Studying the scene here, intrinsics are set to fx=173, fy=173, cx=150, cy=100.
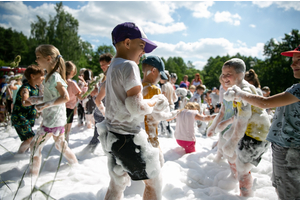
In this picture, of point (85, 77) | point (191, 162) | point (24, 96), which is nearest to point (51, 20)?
point (85, 77)

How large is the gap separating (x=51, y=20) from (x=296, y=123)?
110ft

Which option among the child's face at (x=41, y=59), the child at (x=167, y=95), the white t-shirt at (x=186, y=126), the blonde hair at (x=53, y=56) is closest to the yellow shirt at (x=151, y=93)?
the blonde hair at (x=53, y=56)

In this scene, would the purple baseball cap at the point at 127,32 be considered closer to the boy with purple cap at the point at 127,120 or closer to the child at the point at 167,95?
the boy with purple cap at the point at 127,120

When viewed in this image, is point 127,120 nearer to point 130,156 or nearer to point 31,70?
point 130,156

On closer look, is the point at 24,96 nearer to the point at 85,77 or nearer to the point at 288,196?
the point at 85,77

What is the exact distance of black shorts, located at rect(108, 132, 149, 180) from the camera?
145 cm

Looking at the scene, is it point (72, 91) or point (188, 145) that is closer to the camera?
point (188, 145)

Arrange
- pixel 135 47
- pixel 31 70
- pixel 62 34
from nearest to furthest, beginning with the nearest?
pixel 135 47, pixel 31 70, pixel 62 34

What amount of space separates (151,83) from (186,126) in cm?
172

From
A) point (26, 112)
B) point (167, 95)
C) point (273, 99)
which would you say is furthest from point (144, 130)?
point (167, 95)

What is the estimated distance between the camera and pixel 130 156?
4.74ft

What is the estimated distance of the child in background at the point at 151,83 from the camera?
7.74 ft

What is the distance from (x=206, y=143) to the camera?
4660 millimetres

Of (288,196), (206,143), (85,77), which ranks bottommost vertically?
(206,143)
